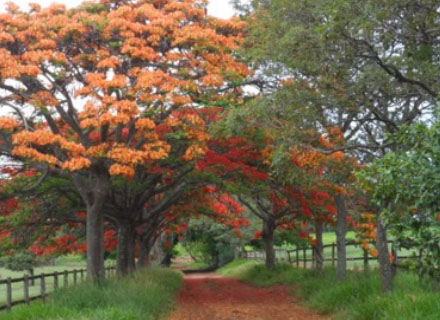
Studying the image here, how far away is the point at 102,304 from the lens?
42.5ft

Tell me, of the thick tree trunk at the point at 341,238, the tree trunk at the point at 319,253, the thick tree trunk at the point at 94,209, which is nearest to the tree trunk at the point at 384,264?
the thick tree trunk at the point at 341,238

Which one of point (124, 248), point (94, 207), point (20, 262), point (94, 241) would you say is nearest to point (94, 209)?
point (94, 207)

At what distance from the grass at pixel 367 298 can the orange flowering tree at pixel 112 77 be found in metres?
5.29

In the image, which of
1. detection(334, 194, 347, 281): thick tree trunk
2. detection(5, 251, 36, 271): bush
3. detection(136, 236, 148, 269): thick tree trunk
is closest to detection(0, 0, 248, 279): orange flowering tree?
detection(334, 194, 347, 281): thick tree trunk

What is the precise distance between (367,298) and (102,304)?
6053 mm

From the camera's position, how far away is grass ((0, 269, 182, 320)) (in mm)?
→ 11344

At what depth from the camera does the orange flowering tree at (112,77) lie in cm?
1446

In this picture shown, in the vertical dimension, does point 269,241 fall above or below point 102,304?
above

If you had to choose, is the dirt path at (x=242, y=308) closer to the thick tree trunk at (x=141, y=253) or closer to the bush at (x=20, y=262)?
the thick tree trunk at (x=141, y=253)

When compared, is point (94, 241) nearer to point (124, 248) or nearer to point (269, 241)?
point (124, 248)

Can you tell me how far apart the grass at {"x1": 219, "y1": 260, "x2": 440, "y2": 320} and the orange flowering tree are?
5293mm

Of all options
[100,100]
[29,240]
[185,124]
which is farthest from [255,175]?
[29,240]

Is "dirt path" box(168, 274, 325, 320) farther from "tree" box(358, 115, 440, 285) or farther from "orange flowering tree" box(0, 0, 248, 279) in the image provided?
"tree" box(358, 115, 440, 285)

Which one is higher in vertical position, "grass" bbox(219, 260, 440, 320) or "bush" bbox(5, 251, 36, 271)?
"grass" bbox(219, 260, 440, 320)
